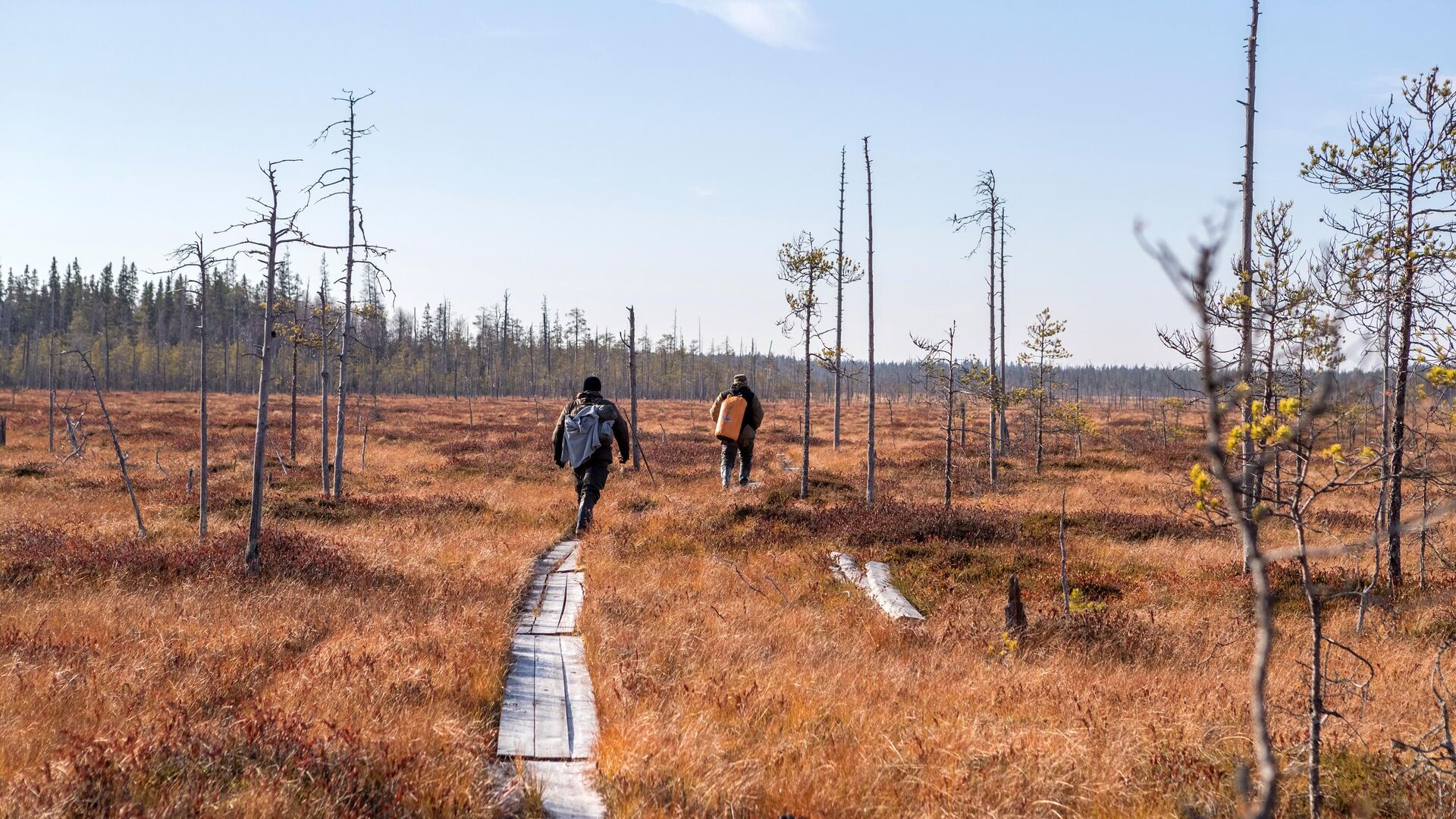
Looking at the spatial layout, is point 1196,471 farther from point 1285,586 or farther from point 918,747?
point 1285,586

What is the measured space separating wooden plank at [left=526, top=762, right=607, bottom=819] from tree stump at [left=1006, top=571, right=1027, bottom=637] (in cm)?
463

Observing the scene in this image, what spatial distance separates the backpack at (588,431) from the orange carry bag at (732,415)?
4.02m

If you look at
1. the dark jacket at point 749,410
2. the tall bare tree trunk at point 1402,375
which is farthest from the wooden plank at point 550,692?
the tall bare tree trunk at point 1402,375

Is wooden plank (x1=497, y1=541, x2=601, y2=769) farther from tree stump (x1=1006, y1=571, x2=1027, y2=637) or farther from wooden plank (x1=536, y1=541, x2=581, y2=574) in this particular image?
tree stump (x1=1006, y1=571, x2=1027, y2=637)

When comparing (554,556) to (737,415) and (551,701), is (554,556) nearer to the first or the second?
(551,701)

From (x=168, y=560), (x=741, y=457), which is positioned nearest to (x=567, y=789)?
(x=168, y=560)

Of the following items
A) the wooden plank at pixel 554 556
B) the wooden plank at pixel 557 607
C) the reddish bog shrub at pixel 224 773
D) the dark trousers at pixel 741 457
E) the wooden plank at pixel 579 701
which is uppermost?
the dark trousers at pixel 741 457

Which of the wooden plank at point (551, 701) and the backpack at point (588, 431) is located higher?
the backpack at point (588, 431)

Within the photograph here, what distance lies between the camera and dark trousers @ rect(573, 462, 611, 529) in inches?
505

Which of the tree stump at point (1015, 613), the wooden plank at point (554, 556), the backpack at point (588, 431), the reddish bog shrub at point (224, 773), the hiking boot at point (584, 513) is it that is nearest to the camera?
the reddish bog shrub at point (224, 773)

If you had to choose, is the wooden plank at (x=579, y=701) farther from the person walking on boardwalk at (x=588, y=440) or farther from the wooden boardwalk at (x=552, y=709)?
the person walking on boardwalk at (x=588, y=440)

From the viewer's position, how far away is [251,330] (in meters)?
91.5

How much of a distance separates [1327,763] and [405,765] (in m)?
5.17

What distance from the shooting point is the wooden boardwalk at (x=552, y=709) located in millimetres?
4402
